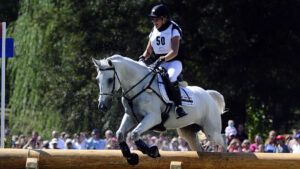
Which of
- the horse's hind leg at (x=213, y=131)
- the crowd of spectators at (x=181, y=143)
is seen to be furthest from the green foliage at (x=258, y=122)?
the horse's hind leg at (x=213, y=131)

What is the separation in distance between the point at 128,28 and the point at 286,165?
17.0 meters

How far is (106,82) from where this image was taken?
11.1 meters

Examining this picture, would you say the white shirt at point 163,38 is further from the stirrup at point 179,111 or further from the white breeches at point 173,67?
the stirrup at point 179,111

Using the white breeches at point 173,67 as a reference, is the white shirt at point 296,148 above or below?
below

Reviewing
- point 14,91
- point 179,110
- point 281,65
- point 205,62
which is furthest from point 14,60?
point 179,110

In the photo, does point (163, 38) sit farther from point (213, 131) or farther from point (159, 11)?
point (213, 131)

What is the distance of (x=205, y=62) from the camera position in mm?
28344

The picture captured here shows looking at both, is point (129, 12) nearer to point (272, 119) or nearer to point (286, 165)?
point (272, 119)

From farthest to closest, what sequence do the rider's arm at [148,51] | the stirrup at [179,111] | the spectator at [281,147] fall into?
1. the spectator at [281,147]
2. the rider's arm at [148,51]
3. the stirrup at [179,111]

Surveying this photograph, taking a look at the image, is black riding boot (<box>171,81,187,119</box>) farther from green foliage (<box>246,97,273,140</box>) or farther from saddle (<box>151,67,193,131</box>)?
green foliage (<box>246,97,273,140</box>)

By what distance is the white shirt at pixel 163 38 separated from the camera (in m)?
11.9

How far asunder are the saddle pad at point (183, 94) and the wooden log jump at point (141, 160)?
2.59 ft

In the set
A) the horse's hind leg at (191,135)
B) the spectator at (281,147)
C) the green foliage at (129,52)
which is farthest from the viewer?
the green foliage at (129,52)

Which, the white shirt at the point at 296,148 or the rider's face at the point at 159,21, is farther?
the white shirt at the point at 296,148
